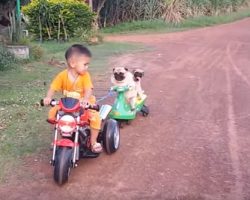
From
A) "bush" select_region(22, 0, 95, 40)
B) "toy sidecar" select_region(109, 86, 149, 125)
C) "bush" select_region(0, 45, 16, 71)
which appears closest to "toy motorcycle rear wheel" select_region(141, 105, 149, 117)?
"toy sidecar" select_region(109, 86, 149, 125)

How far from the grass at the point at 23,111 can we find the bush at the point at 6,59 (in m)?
0.17

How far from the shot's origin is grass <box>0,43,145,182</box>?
584cm

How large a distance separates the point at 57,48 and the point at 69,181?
10724 mm

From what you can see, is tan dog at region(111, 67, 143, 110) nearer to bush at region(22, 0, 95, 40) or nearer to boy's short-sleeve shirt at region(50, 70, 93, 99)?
boy's short-sleeve shirt at region(50, 70, 93, 99)

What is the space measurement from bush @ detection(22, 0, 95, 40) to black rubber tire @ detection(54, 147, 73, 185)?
12.8m

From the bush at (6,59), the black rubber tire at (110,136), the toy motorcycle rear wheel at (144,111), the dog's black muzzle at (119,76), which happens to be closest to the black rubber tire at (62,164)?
the black rubber tire at (110,136)

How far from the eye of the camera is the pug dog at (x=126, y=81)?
6691mm

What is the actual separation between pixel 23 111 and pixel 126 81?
1757 millimetres

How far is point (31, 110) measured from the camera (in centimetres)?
762

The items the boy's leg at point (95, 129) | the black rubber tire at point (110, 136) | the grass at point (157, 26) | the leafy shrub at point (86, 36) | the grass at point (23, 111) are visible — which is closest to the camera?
the boy's leg at point (95, 129)

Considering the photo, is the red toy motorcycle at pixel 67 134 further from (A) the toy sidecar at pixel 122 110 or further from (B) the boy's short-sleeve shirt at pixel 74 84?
(A) the toy sidecar at pixel 122 110

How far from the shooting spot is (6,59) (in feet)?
37.0

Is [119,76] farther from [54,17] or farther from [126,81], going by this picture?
[54,17]

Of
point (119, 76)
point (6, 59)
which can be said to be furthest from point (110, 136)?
point (6, 59)
